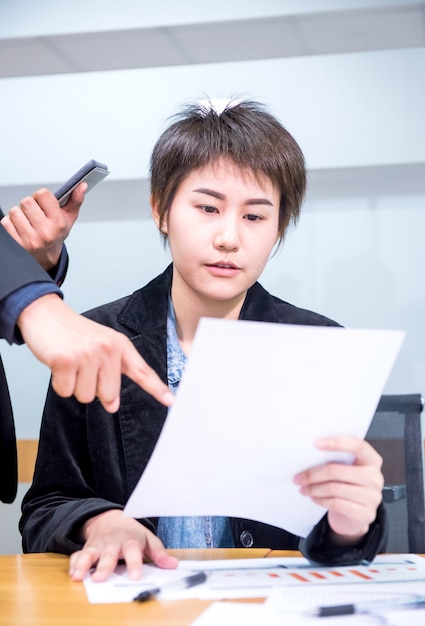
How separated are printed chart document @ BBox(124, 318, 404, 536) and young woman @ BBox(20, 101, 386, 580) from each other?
0.46 m

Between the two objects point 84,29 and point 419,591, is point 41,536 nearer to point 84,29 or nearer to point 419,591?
point 419,591

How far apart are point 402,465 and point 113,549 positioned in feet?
2.70

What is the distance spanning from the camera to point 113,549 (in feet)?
3.64

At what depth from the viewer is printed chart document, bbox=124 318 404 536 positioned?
0.89m

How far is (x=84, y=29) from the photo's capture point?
255cm

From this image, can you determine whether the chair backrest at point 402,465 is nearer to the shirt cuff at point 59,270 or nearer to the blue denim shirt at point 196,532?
the blue denim shirt at point 196,532

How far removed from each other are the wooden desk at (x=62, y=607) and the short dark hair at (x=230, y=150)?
841 mm

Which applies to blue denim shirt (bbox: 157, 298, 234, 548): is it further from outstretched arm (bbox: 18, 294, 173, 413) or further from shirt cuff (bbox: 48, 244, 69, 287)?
outstretched arm (bbox: 18, 294, 173, 413)

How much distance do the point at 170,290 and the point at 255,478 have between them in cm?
82

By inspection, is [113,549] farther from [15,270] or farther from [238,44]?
[238,44]

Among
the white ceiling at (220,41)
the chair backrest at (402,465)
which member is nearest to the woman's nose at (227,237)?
the chair backrest at (402,465)

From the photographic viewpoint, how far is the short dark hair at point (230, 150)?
165 cm

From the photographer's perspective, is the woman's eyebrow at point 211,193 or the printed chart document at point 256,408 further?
the woman's eyebrow at point 211,193

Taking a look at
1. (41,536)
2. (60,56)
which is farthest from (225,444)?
(60,56)
